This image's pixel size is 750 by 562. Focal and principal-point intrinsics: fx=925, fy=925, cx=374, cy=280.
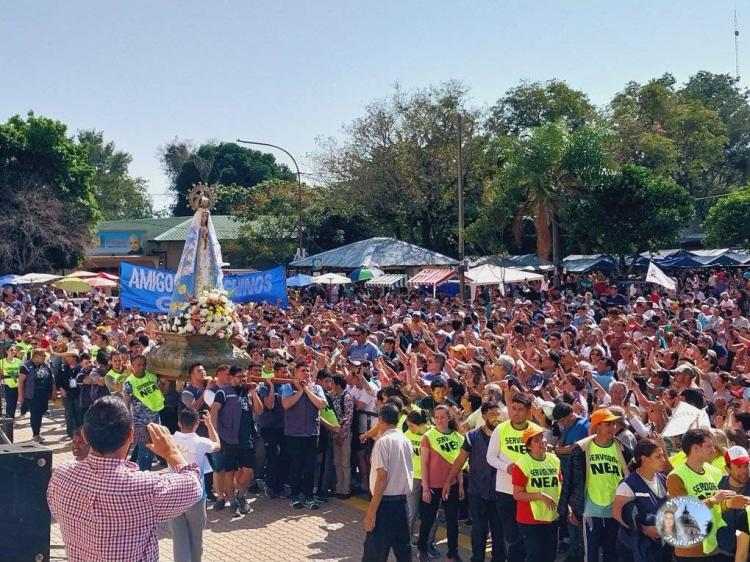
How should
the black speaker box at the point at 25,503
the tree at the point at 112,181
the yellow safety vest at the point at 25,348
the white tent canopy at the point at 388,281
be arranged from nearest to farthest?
the black speaker box at the point at 25,503
the yellow safety vest at the point at 25,348
the white tent canopy at the point at 388,281
the tree at the point at 112,181

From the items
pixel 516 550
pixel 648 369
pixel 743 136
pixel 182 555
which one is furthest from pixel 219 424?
pixel 743 136

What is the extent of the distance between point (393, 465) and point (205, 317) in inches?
258

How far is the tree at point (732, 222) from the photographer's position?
35219 mm

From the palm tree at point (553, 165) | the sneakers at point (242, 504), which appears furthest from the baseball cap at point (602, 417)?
the palm tree at point (553, 165)

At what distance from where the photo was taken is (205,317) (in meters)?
13.1

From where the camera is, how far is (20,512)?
416 centimetres

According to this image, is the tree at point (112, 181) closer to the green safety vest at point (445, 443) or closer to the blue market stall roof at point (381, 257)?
the blue market stall roof at point (381, 257)

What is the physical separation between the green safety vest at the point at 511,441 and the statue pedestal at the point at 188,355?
6.01 metres

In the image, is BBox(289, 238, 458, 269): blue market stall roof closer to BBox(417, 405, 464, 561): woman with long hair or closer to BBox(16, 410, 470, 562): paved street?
BBox(16, 410, 470, 562): paved street

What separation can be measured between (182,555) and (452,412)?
263 cm

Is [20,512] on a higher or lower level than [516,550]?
higher

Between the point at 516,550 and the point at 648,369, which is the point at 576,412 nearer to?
the point at 516,550

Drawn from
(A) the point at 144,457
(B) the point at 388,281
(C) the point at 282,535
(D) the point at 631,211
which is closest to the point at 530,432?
(C) the point at 282,535

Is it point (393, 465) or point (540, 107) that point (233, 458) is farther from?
point (540, 107)
